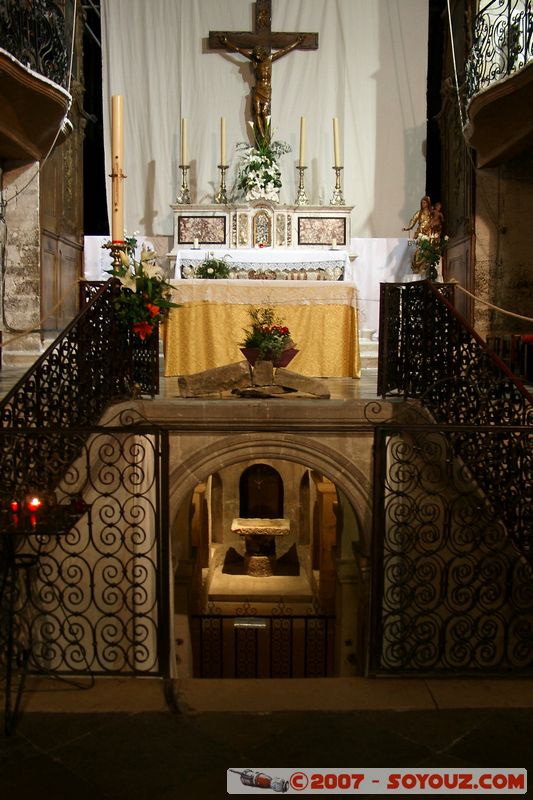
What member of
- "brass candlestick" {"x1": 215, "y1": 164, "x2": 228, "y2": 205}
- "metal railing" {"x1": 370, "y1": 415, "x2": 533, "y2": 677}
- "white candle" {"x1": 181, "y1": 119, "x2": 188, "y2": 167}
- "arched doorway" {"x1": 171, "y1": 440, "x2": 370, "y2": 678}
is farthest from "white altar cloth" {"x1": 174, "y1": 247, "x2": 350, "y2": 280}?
"metal railing" {"x1": 370, "y1": 415, "x2": 533, "y2": 677}

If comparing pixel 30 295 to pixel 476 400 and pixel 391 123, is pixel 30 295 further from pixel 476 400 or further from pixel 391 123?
pixel 476 400

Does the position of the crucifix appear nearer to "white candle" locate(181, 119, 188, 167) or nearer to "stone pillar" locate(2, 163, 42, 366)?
"white candle" locate(181, 119, 188, 167)

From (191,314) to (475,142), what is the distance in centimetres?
436

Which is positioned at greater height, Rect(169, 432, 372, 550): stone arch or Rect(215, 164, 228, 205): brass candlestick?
Rect(215, 164, 228, 205): brass candlestick

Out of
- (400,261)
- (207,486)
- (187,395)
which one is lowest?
(207,486)

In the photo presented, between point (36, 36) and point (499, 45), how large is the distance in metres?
5.09

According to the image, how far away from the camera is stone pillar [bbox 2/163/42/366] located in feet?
32.2

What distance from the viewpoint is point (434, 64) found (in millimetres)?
12156

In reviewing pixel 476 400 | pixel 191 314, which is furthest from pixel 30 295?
pixel 476 400

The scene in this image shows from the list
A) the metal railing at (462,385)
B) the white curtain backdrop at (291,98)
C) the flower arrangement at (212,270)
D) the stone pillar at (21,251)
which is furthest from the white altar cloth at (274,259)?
the metal railing at (462,385)

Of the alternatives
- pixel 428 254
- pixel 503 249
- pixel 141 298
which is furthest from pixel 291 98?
pixel 141 298

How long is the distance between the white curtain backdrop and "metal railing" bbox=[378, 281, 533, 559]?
5.46 m

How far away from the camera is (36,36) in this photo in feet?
26.8

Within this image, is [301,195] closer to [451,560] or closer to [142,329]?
[142,329]
